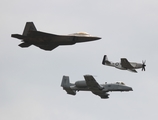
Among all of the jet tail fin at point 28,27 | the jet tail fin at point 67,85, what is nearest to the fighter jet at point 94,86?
the jet tail fin at point 67,85

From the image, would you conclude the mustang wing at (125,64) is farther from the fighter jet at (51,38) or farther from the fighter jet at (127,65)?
the fighter jet at (51,38)

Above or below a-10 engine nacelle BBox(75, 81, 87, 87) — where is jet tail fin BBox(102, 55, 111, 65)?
above

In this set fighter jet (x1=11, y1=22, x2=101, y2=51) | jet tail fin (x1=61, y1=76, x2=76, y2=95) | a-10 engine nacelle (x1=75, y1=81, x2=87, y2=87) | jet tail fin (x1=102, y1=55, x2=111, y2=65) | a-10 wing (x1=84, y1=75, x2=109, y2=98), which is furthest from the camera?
jet tail fin (x1=102, y1=55, x2=111, y2=65)

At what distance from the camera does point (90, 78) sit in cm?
10338

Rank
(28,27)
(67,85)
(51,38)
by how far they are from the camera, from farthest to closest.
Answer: (67,85), (28,27), (51,38)

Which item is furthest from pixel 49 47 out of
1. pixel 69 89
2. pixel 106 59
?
pixel 106 59

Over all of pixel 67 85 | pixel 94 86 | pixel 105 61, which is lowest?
pixel 67 85

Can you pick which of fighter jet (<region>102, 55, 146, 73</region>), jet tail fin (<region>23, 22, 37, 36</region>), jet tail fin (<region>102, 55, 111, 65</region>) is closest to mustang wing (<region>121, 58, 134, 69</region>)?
fighter jet (<region>102, 55, 146, 73</region>)

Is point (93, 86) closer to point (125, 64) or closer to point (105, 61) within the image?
point (125, 64)

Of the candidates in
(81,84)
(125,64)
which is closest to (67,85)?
(81,84)

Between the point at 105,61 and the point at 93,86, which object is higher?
the point at 105,61

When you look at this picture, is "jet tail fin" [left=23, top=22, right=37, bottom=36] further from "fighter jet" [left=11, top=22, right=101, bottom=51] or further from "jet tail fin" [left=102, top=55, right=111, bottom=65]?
"jet tail fin" [left=102, top=55, right=111, bottom=65]

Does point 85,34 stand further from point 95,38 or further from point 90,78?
point 90,78

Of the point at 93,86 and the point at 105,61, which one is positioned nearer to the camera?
the point at 93,86
